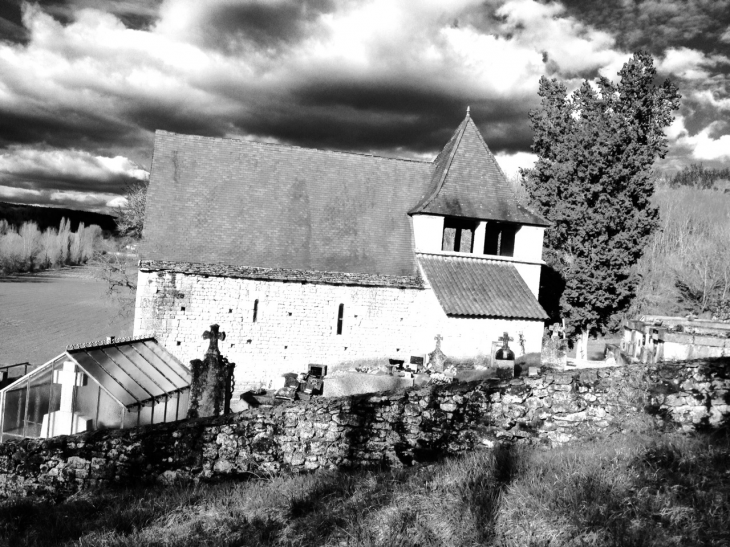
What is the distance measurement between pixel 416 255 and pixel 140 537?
14780 millimetres

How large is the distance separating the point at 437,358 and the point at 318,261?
5.08 meters

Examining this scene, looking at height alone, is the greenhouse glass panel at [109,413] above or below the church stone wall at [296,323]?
below

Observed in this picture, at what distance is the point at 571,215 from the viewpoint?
2352cm

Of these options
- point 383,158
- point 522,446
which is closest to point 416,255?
point 383,158

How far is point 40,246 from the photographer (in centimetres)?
9775

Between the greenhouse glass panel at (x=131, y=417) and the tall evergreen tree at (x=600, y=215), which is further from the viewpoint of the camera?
the tall evergreen tree at (x=600, y=215)

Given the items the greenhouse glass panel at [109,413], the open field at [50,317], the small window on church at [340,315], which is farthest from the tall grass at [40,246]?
the greenhouse glass panel at [109,413]

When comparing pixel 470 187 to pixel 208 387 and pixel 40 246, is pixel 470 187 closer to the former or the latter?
pixel 208 387

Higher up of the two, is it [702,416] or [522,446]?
[702,416]

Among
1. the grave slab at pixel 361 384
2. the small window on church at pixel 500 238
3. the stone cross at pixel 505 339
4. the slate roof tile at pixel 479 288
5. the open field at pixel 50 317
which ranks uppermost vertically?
the small window on church at pixel 500 238

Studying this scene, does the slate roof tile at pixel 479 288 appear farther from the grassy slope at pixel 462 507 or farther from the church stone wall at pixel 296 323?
the grassy slope at pixel 462 507

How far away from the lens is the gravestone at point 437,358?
16328 millimetres

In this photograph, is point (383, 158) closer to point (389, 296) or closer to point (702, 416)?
point (389, 296)

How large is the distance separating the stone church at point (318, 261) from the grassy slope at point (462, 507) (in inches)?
445
